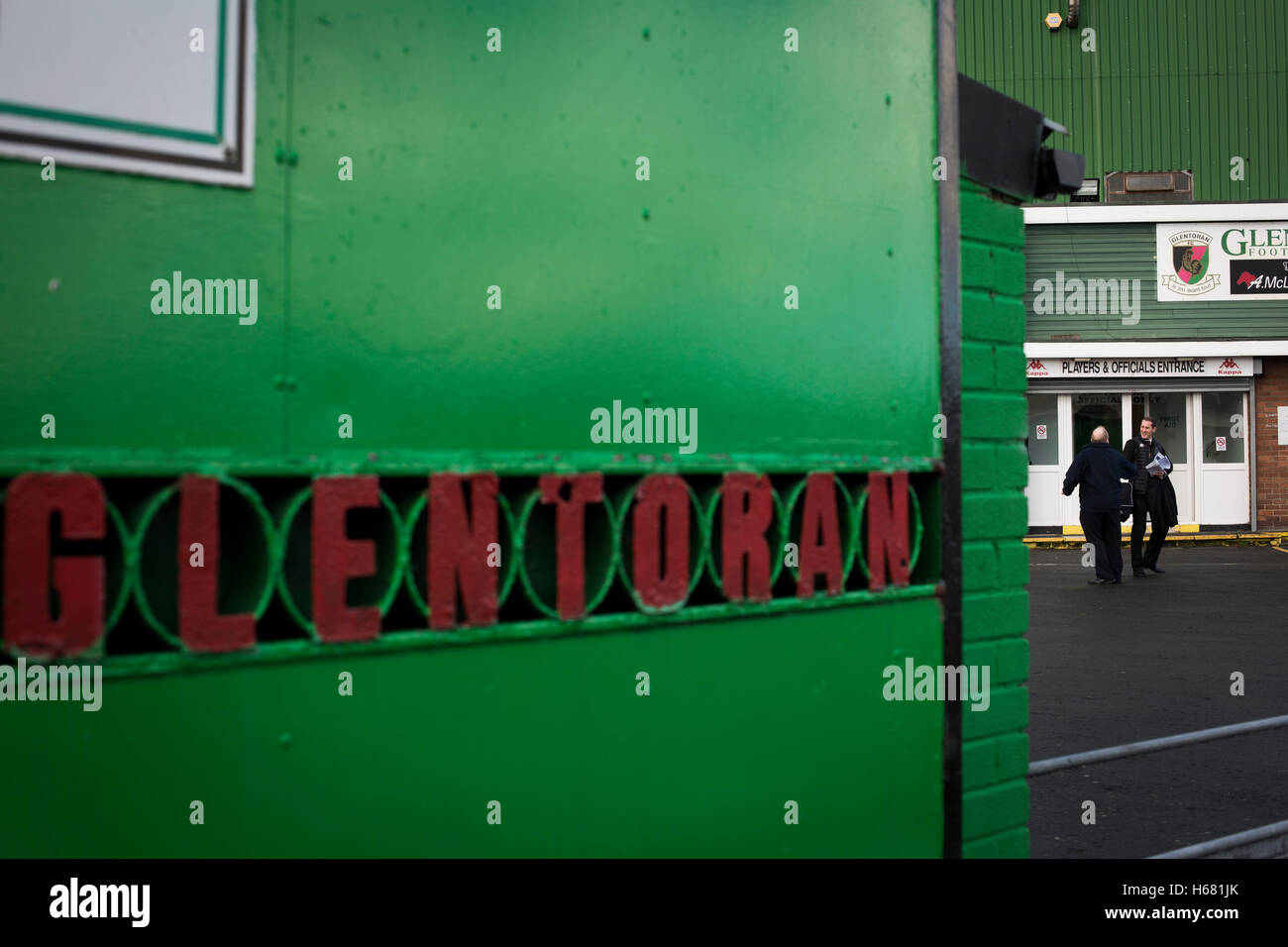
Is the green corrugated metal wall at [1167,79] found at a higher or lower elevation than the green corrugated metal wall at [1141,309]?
higher

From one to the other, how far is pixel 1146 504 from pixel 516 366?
12970mm

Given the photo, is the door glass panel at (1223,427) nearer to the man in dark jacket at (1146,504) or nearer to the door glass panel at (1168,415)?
the door glass panel at (1168,415)

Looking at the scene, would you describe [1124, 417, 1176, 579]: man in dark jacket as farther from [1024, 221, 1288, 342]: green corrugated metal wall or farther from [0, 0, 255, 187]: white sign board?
[0, 0, 255, 187]: white sign board

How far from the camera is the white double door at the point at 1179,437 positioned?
19953 mm

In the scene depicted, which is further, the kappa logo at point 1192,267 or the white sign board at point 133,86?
the kappa logo at point 1192,267

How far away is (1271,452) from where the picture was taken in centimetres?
1989

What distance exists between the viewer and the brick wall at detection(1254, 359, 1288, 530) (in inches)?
780

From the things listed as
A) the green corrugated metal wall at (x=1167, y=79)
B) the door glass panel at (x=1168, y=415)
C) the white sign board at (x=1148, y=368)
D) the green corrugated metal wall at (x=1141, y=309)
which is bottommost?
the door glass panel at (x=1168, y=415)

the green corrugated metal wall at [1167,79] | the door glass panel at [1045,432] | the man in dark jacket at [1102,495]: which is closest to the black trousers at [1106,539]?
the man in dark jacket at [1102,495]

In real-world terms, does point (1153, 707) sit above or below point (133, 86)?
below

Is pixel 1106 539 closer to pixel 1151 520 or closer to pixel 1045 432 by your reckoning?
pixel 1151 520

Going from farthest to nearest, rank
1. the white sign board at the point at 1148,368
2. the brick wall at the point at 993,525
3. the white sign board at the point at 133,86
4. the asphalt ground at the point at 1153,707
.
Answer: the white sign board at the point at 1148,368 < the asphalt ground at the point at 1153,707 < the brick wall at the point at 993,525 < the white sign board at the point at 133,86

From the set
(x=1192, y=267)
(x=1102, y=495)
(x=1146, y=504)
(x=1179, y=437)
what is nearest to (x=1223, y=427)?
(x=1179, y=437)

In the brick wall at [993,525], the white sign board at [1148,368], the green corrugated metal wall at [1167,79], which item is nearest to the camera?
the brick wall at [993,525]
